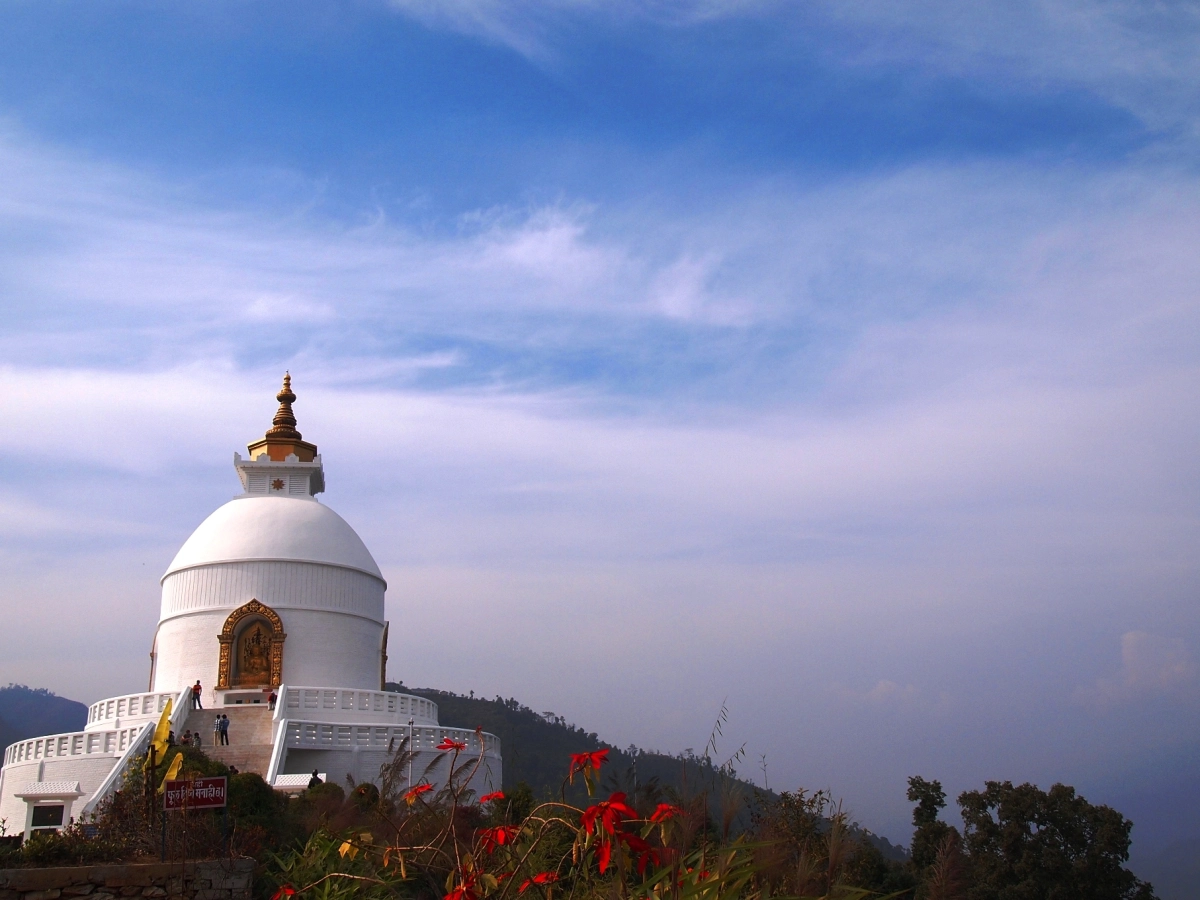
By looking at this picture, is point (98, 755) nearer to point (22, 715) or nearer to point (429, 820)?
point (429, 820)

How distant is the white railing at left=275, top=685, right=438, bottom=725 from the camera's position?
26.7 metres

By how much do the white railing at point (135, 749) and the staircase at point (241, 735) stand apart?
291mm

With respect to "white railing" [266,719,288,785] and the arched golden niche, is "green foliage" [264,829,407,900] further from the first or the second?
the arched golden niche

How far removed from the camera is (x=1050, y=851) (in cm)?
2488

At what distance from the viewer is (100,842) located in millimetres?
11531

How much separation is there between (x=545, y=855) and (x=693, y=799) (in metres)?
2.11

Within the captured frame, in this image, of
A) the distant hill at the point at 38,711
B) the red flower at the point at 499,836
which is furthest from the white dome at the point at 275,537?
the distant hill at the point at 38,711

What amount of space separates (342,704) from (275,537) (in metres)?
6.47

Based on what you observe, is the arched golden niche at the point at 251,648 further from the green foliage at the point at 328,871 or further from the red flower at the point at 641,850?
the red flower at the point at 641,850

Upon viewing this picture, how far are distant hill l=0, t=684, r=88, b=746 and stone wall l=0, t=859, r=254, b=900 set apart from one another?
165 m

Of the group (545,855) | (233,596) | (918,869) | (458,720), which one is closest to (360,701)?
(233,596)

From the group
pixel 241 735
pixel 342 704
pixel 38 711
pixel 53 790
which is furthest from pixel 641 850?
pixel 38 711

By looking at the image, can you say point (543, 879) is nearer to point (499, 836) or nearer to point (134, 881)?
point (499, 836)

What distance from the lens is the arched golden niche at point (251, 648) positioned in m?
29.8
